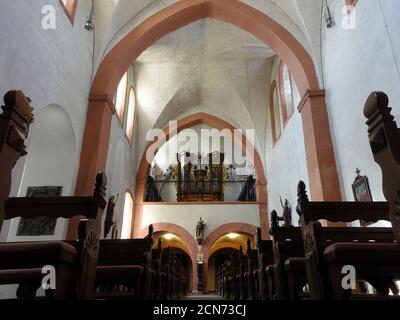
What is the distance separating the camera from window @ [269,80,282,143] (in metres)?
11.8

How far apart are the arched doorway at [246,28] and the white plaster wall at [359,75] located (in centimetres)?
30

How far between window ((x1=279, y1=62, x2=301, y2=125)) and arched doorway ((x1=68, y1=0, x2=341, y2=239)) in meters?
1.24

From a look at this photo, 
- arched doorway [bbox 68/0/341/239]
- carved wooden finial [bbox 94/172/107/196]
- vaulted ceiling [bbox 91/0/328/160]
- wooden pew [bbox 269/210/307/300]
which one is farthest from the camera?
vaulted ceiling [bbox 91/0/328/160]

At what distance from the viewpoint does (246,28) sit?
29.9 ft

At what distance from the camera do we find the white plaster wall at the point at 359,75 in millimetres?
5141

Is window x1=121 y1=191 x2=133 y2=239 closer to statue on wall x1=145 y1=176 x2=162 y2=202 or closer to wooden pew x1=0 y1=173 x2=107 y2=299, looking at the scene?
statue on wall x1=145 y1=176 x2=162 y2=202

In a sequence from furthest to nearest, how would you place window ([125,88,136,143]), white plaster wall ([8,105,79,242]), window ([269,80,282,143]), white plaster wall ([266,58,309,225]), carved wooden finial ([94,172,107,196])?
window ([269,80,282,143]) < window ([125,88,136,143]) < white plaster wall ([266,58,309,225]) < white plaster wall ([8,105,79,242]) < carved wooden finial ([94,172,107,196])

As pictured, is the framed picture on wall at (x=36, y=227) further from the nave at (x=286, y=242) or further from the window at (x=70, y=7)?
the window at (x=70, y=7)

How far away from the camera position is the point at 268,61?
12.1 m

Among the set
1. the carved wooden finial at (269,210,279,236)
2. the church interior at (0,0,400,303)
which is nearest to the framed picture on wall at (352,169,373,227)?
the church interior at (0,0,400,303)

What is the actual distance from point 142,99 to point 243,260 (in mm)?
7980

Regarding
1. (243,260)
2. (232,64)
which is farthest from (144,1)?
(243,260)

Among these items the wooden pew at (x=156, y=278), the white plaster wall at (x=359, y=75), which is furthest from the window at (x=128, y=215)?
the white plaster wall at (x=359, y=75)

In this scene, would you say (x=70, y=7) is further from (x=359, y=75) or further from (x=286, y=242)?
(x=286, y=242)
